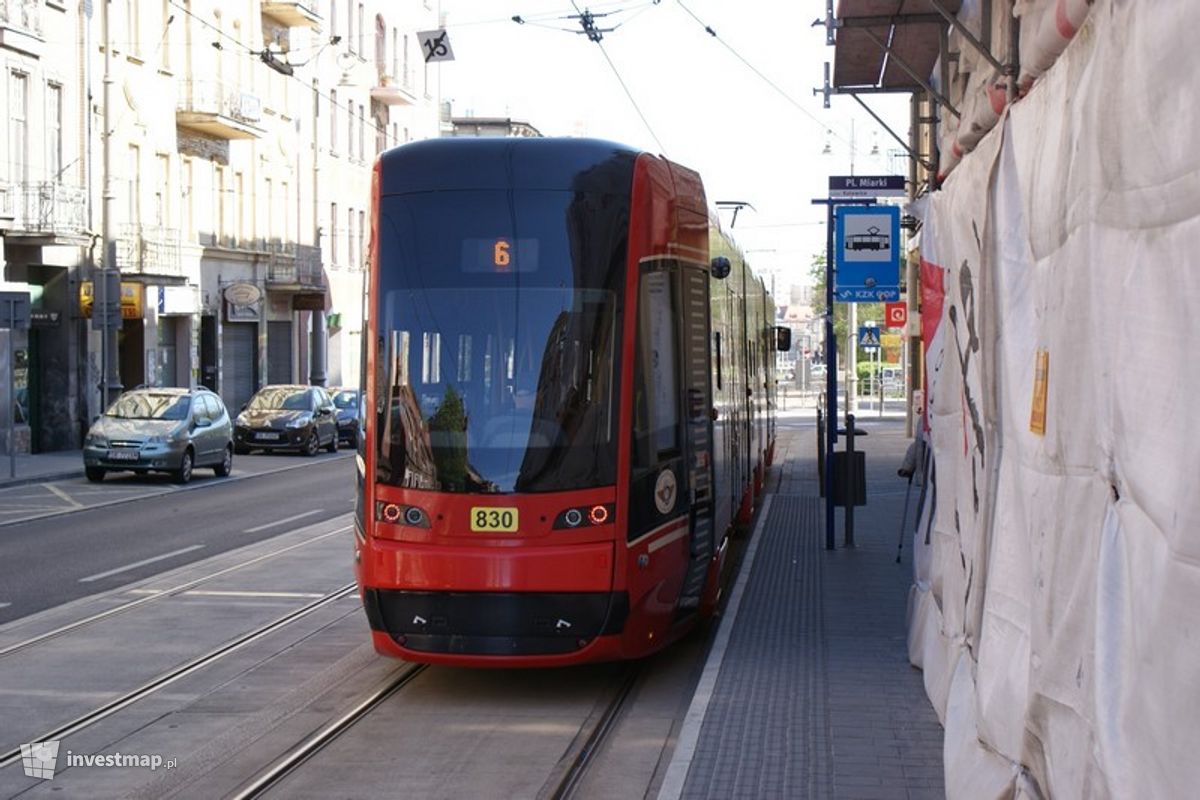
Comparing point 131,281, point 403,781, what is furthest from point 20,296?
point 403,781

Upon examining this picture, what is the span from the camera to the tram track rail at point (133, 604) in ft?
38.3

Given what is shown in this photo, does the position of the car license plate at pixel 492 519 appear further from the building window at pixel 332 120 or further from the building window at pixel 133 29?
the building window at pixel 332 120

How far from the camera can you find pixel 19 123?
33.9m

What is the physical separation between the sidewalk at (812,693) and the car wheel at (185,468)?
1380 cm

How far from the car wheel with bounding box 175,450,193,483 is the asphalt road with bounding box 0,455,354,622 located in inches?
8.6

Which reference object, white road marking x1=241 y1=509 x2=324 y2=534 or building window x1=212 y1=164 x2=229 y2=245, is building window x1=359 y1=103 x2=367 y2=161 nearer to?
building window x1=212 y1=164 x2=229 y2=245

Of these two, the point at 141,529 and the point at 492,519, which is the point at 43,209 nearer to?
the point at 141,529

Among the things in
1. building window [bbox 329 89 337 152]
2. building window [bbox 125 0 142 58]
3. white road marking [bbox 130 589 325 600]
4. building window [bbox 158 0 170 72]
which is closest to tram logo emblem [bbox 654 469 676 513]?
white road marking [bbox 130 589 325 600]

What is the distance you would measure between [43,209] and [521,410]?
26.4 metres

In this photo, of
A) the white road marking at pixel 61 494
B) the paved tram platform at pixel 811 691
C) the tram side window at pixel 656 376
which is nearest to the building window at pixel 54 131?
the white road marking at pixel 61 494

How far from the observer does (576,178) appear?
10055 millimetres

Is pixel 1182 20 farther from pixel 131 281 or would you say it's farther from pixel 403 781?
pixel 131 281

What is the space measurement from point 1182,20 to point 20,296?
26.3 metres

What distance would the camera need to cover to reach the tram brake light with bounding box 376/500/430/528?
9.67 m
